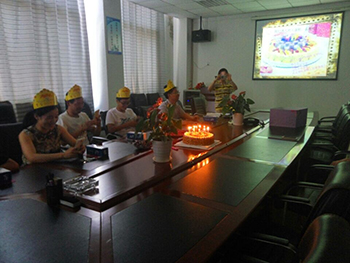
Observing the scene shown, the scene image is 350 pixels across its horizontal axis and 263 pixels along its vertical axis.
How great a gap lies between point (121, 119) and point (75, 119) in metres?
0.65

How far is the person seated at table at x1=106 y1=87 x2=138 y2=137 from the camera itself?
3078 mm

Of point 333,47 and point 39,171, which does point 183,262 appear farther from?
point 333,47

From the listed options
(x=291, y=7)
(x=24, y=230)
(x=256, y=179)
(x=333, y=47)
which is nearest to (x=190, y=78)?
(x=291, y=7)

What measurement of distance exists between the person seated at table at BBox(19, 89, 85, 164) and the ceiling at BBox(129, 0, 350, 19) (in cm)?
373

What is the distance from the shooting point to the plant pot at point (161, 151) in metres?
1.72

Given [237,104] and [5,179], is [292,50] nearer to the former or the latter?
[237,104]

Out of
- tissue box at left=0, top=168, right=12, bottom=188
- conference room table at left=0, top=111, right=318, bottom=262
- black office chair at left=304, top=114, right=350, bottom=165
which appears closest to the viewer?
conference room table at left=0, top=111, right=318, bottom=262

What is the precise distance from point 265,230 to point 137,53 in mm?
4659

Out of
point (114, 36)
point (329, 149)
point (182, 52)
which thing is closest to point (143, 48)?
point (114, 36)

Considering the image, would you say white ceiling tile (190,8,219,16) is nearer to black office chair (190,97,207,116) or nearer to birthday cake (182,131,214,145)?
black office chair (190,97,207,116)

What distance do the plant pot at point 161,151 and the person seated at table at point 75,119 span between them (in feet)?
3.51

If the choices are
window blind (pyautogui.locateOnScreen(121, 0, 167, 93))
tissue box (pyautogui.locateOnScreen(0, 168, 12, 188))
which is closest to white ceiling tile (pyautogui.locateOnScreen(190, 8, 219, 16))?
window blind (pyautogui.locateOnScreen(121, 0, 167, 93))

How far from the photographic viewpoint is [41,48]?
3.73 m

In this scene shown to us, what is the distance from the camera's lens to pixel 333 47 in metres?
5.17
